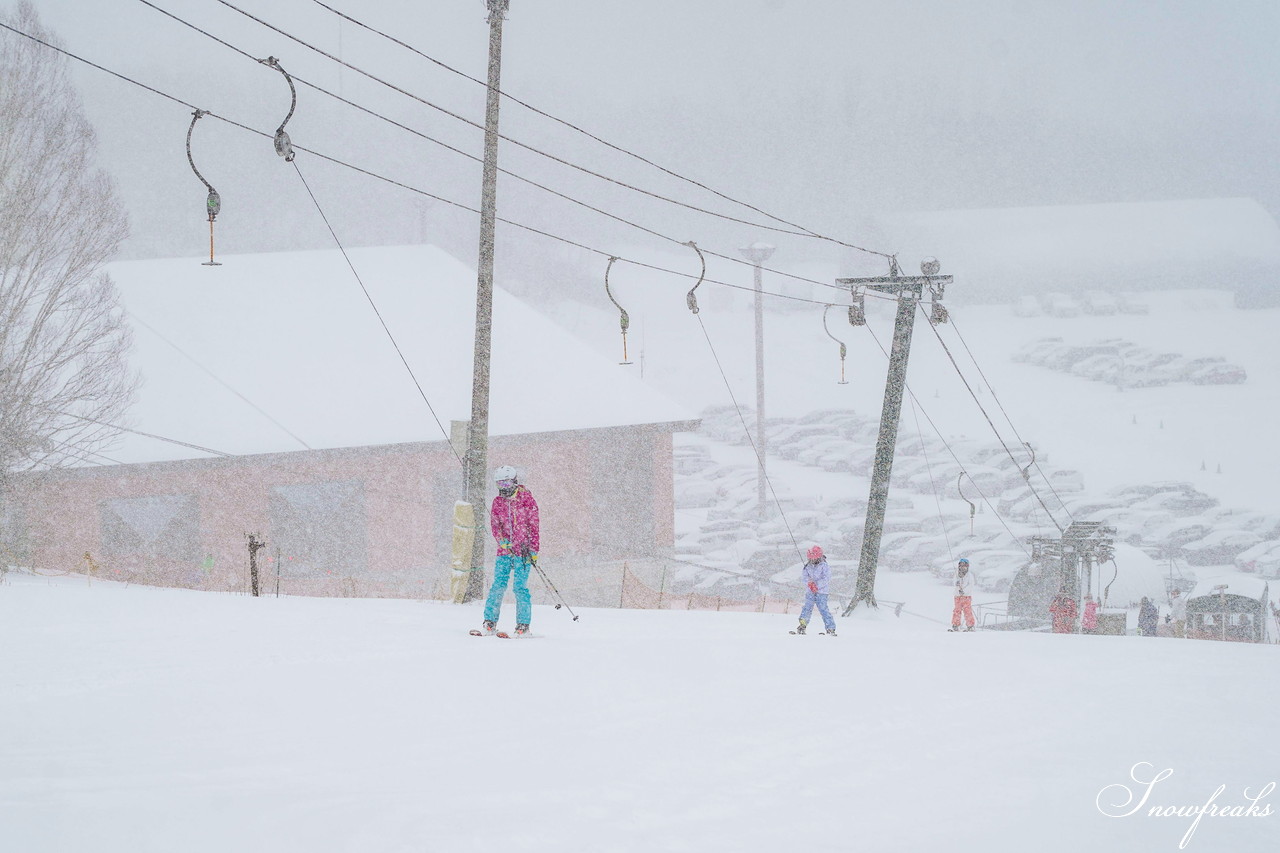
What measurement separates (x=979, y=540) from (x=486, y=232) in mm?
32660

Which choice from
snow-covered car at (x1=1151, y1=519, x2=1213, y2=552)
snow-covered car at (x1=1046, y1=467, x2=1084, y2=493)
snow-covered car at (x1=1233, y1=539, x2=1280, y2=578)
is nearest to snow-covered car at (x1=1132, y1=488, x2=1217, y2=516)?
snow-covered car at (x1=1046, y1=467, x2=1084, y2=493)

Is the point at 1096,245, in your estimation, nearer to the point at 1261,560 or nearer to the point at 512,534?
the point at 1261,560

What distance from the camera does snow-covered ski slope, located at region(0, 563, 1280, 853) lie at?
17.0ft

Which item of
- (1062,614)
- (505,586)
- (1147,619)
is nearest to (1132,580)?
(1147,619)

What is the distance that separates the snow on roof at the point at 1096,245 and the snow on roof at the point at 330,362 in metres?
57.3

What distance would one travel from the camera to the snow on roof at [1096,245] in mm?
81625

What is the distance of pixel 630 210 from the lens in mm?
112375

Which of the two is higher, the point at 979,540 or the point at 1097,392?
the point at 1097,392

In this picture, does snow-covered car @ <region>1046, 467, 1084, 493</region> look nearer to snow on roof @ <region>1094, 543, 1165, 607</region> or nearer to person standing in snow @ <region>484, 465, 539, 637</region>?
snow on roof @ <region>1094, 543, 1165, 607</region>

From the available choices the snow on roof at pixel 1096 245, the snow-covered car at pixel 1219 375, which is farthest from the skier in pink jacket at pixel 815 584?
the snow on roof at pixel 1096 245

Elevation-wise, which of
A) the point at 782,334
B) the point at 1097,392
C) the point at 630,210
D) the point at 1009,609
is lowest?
the point at 1009,609

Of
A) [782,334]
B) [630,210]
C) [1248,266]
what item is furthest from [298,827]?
[630,210]

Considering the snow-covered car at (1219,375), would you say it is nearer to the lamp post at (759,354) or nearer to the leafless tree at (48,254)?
the lamp post at (759,354)

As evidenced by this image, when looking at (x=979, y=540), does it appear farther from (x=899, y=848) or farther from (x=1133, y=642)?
(x=899, y=848)
